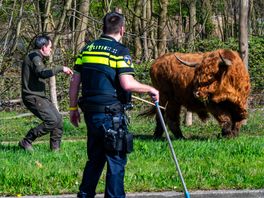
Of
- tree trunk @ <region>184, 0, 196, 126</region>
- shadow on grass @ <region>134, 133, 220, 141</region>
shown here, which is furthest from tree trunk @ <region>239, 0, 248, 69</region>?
shadow on grass @ <region>134, 133, 220, 141</region>

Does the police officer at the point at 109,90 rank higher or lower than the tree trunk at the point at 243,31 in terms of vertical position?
lower

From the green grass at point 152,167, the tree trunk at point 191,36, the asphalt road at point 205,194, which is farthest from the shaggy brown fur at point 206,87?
the asphalt road at point 205,194

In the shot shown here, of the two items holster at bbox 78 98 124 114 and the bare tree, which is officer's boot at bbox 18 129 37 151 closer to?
holster at bbox 78 98 124 114

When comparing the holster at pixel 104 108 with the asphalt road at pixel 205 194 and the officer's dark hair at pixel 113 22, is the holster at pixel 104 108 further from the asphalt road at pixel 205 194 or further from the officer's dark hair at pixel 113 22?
the asphalt road at pixel 205 194

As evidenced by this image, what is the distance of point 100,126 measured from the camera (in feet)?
23.1

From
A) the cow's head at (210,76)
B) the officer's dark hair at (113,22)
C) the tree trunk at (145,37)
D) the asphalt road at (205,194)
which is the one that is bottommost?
the asphalt road at (205,194)

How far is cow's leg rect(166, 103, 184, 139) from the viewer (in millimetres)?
13094

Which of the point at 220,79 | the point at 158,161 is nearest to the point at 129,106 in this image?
the point at 158,161

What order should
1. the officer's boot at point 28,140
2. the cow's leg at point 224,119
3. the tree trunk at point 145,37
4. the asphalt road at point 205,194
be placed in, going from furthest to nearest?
the tree trunk at point 145,37
the cow's leg at point 224,119
the officer's boot at point 28,140
the asphalt road at point 205,194

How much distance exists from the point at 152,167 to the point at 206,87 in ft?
9.22

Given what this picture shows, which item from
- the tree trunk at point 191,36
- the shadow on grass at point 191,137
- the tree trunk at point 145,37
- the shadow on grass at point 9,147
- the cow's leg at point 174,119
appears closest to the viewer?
the shadow on grass at point 9,147

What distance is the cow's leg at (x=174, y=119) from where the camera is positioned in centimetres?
1309

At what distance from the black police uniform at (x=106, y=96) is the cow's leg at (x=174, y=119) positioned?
5.98 m

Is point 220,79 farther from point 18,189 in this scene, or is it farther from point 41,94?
point 18,189
